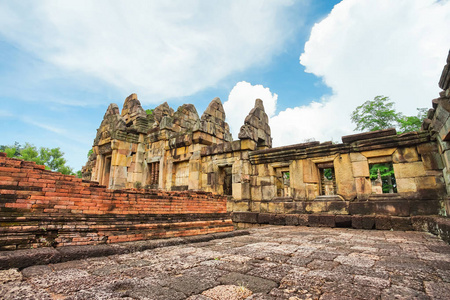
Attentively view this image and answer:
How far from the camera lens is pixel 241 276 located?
2.44 meters

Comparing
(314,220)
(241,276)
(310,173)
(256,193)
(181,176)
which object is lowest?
(241,276)

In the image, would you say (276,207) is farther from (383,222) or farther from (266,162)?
(383,222)

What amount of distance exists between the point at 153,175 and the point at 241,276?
10309 millimetres

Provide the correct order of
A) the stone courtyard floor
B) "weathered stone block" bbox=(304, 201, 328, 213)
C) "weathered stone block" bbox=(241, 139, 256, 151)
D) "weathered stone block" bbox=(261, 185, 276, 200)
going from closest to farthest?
1. the stone courtyard floor
2. "weathered stone block" bbox=(304, 201, 328, 213)
3. "weathered stone block" bbox=(261, 185, 276, 200)
4. "weathered stone block" bbox=(241, 139, 256, 151)

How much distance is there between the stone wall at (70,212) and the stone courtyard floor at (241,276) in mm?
696

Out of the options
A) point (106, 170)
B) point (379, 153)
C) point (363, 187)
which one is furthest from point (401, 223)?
point (106, 170)

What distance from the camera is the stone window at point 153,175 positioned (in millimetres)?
11777

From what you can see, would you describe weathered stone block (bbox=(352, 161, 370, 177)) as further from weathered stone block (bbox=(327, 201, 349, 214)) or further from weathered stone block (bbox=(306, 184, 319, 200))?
weathered stone block (bbox=(306, 184, 319, 200))

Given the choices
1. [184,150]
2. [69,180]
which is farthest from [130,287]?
[184,150]

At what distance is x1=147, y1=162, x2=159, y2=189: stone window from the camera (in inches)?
464

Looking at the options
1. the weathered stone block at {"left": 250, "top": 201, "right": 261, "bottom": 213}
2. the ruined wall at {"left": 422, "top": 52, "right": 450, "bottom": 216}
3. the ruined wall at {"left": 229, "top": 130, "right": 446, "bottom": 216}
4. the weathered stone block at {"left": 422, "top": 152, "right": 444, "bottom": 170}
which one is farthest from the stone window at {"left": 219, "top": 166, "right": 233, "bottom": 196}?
the ruined wall at {"left": 422, "top": 52, "right": 450, "bottom": 216}

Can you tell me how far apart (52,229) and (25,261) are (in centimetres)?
72

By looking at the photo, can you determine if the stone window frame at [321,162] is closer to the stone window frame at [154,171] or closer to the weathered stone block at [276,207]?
the weathered stone block at [276,207]

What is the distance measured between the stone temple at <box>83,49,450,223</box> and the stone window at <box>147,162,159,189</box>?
0.16 feet
